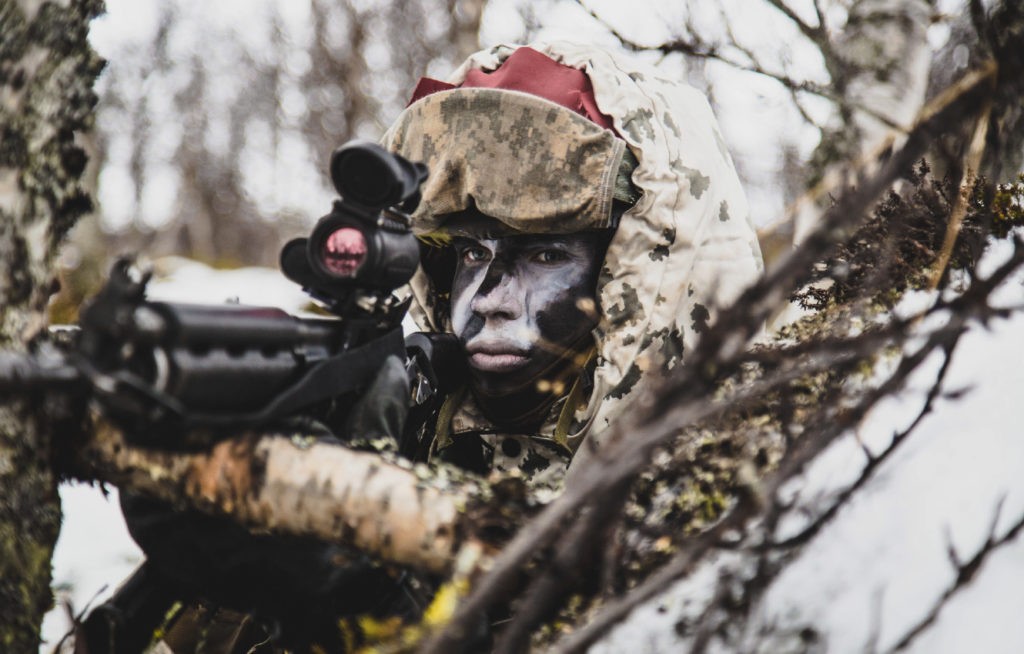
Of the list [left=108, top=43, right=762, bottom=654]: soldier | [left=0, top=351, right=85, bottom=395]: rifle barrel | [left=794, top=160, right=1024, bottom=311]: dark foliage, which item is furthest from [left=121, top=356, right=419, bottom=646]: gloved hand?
[left=794, top=160, right=1024, bottom=311]: dark foliage

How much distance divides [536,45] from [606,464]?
2.32m

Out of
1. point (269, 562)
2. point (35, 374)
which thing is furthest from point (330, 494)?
point (35, 374)

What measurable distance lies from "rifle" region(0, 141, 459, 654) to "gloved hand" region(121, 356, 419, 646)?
4.5 inches

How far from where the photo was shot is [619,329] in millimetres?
2674

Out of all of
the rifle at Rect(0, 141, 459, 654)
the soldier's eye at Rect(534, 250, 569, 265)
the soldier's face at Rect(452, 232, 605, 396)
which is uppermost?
the soldier's eye at Rect(534, 250, 569, 265)

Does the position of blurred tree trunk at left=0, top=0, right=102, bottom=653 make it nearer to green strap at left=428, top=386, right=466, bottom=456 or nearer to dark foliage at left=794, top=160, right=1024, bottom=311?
green strap at left=428, top=386, right=466, bottom=456

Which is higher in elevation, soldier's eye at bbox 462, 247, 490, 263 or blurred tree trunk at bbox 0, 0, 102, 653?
soldier's eye at bbox 462, 247, 490, 263

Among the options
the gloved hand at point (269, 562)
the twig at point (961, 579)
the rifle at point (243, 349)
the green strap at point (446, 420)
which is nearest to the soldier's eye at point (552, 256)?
the green strap at point (446, 420)

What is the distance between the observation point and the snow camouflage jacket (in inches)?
105

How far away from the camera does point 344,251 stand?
69.4 inches

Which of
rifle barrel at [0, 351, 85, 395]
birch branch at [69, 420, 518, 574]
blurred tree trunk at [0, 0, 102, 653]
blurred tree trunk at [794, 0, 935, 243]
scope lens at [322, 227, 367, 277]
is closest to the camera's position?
rifle barrel at [0, 351, 85, 395]

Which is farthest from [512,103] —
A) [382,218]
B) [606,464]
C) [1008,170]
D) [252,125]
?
[252,125]

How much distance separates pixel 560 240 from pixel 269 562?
158 centimetres

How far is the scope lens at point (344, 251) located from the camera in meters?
1.75
